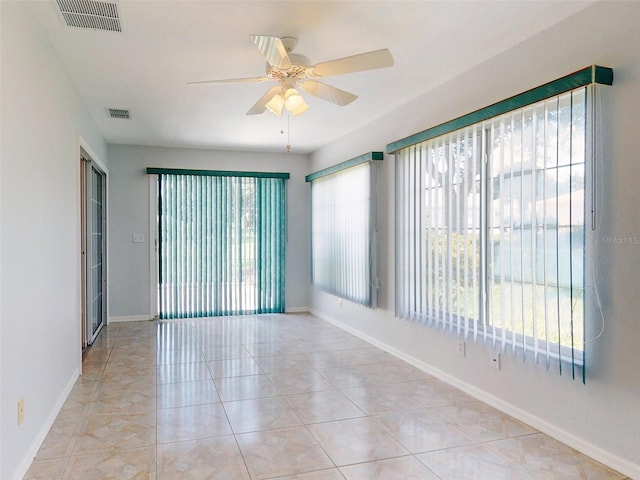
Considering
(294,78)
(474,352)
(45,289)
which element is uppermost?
(294,78)

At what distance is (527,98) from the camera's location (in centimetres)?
284

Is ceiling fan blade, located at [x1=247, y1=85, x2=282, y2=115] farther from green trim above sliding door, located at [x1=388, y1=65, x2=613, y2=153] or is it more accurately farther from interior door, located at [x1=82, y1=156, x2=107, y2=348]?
interior door, located at [x1=82, y1=156, x2=107, y2=348]

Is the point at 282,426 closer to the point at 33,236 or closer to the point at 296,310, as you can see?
the point at 33,236

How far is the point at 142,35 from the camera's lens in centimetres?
290

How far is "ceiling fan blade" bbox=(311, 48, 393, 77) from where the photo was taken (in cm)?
252

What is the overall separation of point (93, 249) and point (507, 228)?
4.42 metres

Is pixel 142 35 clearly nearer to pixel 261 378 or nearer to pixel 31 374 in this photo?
pixel 31 374

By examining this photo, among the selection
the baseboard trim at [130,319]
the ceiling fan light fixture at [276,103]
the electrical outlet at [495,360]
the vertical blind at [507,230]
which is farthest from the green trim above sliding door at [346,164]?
the baseboard trim at [130,319]

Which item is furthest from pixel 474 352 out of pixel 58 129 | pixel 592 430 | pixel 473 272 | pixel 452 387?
pixel 58 129

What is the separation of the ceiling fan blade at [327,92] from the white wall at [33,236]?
159 centimetres

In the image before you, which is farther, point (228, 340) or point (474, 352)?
point (228, 340)

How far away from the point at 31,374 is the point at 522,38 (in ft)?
11.6

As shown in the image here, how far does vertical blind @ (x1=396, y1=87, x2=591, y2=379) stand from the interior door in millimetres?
3219

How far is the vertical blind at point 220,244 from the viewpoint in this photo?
21.4 ft
